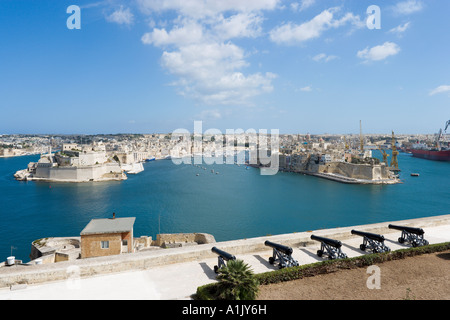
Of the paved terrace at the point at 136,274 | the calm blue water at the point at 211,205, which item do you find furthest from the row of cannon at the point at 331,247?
the calm blue water at the point at 211,205

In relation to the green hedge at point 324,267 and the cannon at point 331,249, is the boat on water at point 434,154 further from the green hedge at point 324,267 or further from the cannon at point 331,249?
the cannon at point 331,249

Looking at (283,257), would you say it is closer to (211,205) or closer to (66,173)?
(211,205)

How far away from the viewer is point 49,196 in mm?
27609

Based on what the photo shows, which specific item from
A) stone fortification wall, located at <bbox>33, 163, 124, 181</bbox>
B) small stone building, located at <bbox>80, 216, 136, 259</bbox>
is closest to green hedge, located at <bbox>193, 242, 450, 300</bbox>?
small stone building, located at <bbox>80, 216, 136, 259</bbox>

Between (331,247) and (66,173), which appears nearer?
(331,247)

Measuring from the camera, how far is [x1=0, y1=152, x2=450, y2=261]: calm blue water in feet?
56.5

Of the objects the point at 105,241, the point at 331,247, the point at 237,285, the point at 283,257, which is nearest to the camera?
the point at 237,285

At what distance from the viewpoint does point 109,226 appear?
7.42 metres

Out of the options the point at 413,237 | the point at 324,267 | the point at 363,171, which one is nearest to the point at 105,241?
the point at 324,267

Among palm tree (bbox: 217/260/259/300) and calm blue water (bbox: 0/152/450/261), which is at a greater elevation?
palm tree (bbox: 217/260/259/300)

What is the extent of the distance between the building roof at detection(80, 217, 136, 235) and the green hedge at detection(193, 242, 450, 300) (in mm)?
3942

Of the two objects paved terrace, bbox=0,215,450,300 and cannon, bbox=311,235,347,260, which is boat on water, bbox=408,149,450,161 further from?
cannon, bbox=311,235,347,260

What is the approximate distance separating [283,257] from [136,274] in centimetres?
256
